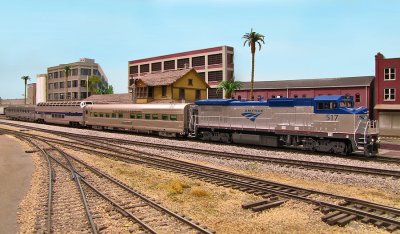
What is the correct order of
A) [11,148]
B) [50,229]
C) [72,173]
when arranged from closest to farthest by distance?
[50,229]
[72,173]
[11,148]

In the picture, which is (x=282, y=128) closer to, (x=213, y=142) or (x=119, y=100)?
(x=213, y=142)

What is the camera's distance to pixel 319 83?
57625 millimetres

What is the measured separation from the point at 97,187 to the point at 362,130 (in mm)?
15490

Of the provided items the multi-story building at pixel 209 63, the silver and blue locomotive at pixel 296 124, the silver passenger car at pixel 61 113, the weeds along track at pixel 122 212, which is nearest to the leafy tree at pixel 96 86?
the multi-story building at pixel 209 63

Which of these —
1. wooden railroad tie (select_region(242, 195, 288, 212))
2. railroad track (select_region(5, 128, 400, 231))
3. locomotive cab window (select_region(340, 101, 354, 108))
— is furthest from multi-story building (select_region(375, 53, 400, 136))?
wooden railroad tie (select_region(242, 195, 288, 212))

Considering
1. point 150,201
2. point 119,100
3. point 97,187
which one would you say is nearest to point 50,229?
point 150,201

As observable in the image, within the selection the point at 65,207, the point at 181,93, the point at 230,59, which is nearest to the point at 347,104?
A: the point at 65,207

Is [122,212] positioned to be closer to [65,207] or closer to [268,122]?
[65,207]

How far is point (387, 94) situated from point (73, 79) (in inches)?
3983

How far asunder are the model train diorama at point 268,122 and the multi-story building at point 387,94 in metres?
22.7

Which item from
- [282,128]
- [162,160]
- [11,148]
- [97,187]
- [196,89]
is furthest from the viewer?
[196,89]

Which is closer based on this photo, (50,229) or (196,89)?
(50,229)

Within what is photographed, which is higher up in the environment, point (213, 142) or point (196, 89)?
point (196, 89)

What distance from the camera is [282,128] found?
23.6 m
